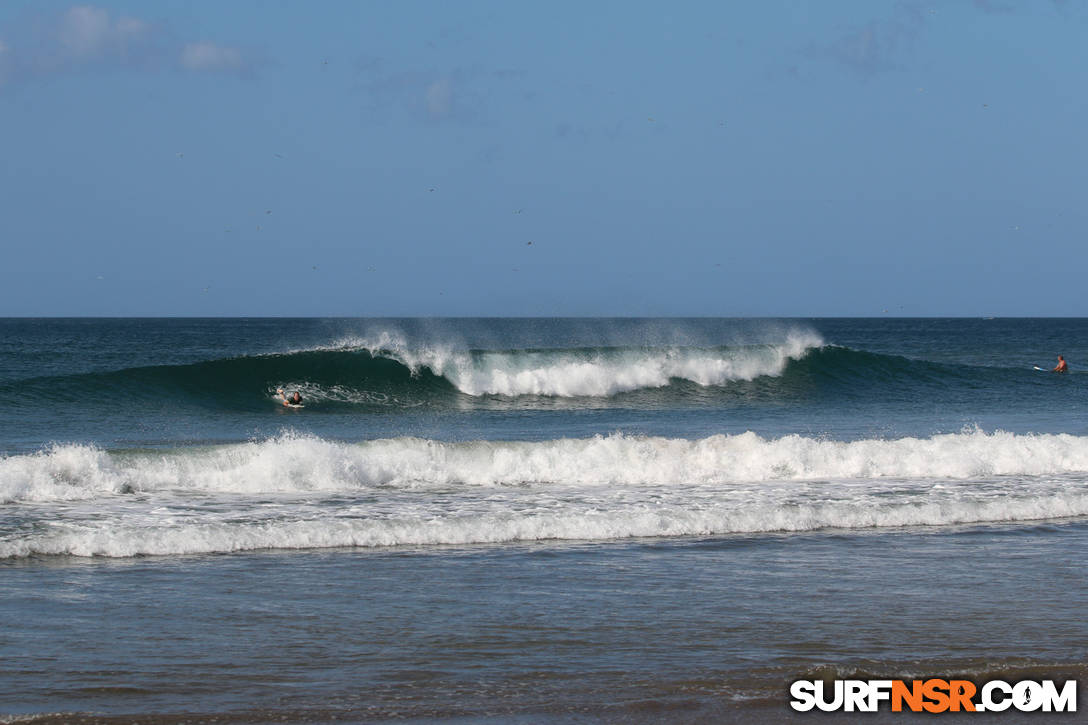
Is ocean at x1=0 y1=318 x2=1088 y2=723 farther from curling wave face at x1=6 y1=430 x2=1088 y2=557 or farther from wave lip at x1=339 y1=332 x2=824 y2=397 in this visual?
wave lip at x1=339 y1=332 x2=824 y2=397

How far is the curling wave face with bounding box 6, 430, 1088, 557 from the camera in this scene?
9.87 m

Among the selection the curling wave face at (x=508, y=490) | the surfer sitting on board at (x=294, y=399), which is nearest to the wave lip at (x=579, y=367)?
the surfer sitting on board at (x=294, y=399)

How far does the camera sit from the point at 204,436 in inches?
732

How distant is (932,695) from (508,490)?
7343mm

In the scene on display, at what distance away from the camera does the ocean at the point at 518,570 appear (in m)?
5.76

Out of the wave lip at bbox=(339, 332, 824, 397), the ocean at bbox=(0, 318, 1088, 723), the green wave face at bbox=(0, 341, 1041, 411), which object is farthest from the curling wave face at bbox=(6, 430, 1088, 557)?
the wave lip at bbox=(339, 332, 824, 397)

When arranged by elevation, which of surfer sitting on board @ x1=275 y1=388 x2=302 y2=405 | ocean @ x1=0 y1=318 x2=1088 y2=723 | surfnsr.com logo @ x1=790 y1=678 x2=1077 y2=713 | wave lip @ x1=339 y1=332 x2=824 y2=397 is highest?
wave lip @ x1=339 y1=332 x2=824 y2=397

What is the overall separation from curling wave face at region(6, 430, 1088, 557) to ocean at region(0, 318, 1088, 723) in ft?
0.15

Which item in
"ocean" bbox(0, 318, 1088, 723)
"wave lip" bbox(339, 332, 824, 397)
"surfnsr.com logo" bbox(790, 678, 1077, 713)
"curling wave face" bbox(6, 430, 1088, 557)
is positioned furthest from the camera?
"wave lip" bbox(339, 332, 824, 397)

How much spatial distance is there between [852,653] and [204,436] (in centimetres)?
1462

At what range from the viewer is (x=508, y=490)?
12555mm

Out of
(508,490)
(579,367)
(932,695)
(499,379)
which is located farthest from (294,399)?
(932,695)

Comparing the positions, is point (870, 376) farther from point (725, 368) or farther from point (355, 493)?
point (355, 493)

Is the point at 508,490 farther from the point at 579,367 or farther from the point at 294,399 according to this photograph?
the point at 579,367
